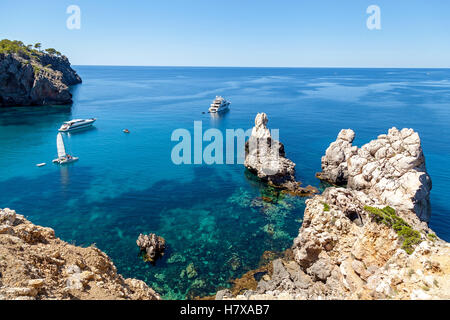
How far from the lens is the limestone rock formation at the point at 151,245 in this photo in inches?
1121

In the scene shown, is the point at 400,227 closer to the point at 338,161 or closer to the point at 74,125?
the point at 338,161

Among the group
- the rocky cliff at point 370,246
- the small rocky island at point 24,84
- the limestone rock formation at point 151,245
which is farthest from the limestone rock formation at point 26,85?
the rocky cliff at point 370,246

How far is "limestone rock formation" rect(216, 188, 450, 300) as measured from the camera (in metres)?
13.6

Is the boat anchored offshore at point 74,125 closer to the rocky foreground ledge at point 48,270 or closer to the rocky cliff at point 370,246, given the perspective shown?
the rocky foreground ledge at point 48,270

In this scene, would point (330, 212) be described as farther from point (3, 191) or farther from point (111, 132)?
point (111, 132)

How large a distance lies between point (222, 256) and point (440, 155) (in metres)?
57.6

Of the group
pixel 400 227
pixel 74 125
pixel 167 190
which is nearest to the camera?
pixel 400 227

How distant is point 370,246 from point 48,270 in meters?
21.8

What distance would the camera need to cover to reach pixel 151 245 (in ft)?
94.5

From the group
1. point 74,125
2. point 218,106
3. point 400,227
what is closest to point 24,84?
point 74,125

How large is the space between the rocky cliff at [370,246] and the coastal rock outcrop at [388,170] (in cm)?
14

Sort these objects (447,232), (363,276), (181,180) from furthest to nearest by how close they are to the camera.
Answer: (181,180) < (447,232) < (363,276)

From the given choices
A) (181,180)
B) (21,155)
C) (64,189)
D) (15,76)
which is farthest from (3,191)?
(15,76)
